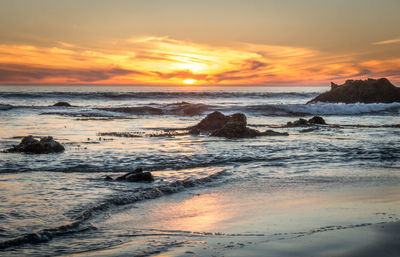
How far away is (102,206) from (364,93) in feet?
131

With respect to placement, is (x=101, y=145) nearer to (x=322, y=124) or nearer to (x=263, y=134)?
(x=263, y=134)

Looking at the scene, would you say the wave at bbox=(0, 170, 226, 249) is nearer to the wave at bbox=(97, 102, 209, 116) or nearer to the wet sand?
the wet sand

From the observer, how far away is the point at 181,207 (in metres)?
5.84

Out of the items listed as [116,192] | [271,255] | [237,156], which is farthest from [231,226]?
[237,156]

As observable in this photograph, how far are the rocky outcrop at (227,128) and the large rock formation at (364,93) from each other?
89.1 feet

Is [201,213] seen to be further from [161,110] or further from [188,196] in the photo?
[161,110]

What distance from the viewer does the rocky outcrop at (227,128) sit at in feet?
49.4

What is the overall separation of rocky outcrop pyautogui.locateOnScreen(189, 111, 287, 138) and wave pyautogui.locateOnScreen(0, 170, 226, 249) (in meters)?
6.47

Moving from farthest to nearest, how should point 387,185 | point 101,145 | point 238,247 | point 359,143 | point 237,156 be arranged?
point 359,143 → point 101,145 → point 237,156 → point 387,185 → point 238,247

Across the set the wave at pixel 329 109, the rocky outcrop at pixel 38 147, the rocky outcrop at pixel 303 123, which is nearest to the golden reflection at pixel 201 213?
the rocky outcrop at pixel 38 147

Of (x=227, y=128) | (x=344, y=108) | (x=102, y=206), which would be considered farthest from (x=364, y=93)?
(x=102, y=206)

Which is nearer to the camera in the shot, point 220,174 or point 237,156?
point 220,174

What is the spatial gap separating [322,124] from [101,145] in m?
13.0

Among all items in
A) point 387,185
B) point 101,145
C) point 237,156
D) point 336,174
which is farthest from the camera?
point 101,145
